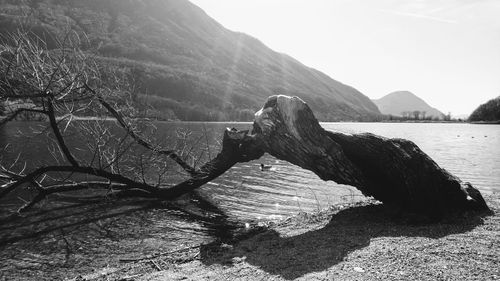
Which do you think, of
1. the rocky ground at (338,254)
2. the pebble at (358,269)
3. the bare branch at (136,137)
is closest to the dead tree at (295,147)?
the bare branch at (136,137)

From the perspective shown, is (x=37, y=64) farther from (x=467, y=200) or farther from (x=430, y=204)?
(x=467, y=200)

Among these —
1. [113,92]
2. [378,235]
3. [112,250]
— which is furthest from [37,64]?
[378,235]

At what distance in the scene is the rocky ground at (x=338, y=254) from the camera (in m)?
9.43

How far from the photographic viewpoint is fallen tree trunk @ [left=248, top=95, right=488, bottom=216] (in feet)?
49.8

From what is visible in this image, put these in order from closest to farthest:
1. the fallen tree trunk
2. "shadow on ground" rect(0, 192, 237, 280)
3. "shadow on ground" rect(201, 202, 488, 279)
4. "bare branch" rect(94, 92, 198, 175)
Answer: "shadow on ground" rect(201, 202, 488, 279)
"shadow on ground" rect(0, 192, 237, 280)
the fallen tree trunk
"bare branch" rect(94, 92, 198, 175)

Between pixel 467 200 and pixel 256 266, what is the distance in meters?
10.4

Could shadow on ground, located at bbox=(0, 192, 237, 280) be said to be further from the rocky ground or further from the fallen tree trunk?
the fallen tree trunk

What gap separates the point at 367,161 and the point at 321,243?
18.1 ft

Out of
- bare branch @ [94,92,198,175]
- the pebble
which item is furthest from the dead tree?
the pebble

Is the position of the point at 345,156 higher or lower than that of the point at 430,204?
A: higher

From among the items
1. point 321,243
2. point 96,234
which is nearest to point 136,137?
point 96,234

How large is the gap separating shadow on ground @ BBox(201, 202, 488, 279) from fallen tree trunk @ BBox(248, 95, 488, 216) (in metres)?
1.11

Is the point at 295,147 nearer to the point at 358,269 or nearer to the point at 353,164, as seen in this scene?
the point at 353,164

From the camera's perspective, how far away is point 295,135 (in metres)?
16.6
